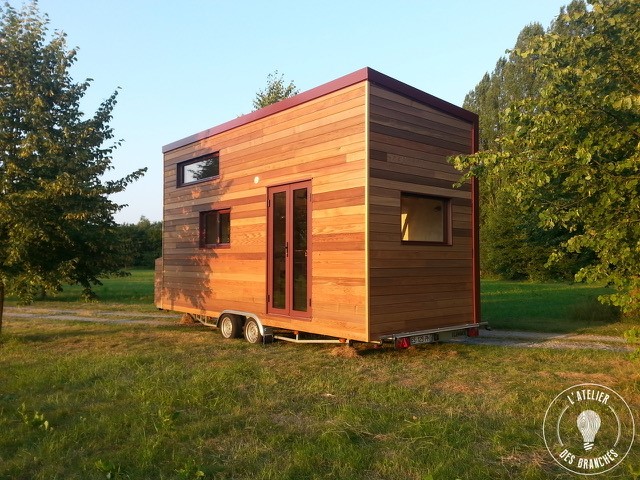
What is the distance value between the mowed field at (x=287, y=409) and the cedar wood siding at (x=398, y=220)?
0.72 metres

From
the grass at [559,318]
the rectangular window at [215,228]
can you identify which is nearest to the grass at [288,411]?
the rectangular window at [215,228]

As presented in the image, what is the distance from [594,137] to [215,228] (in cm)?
749

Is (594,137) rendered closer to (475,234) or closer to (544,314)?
(475,234)

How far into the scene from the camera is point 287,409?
4969 mm

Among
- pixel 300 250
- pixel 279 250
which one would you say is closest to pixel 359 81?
pixel 300 250

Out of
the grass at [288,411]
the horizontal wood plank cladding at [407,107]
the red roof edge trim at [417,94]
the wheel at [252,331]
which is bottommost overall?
the grass at [288,411]

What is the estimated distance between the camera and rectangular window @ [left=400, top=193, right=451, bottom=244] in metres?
7.75

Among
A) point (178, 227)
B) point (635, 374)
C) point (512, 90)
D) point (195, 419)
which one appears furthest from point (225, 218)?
point (512, 90)

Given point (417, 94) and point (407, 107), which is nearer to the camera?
point (407, 107)

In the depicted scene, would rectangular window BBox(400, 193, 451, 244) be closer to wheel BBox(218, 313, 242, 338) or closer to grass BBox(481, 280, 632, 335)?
wheel BBox(218, 313, 242, 338)

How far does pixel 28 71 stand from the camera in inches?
339

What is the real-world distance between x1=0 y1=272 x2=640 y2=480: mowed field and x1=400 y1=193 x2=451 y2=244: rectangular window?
1853 millimetres

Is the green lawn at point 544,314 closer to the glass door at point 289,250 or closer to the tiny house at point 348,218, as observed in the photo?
the tiny house at point 348,218

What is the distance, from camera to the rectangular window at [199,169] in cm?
1043
